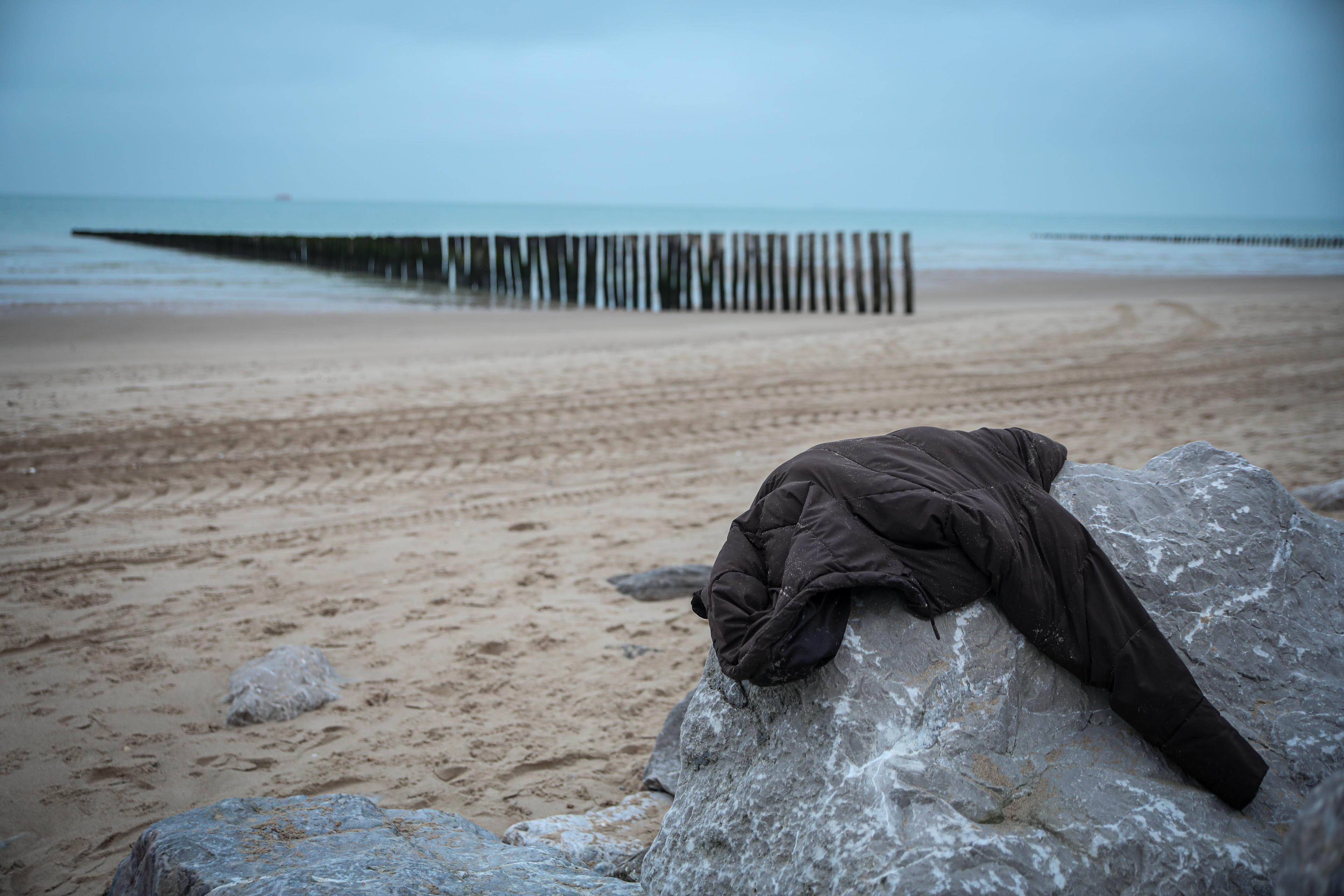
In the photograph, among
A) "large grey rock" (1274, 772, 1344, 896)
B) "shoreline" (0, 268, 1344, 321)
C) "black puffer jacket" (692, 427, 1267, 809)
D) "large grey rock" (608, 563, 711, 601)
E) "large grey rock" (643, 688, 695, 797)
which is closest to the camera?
"large grey rock" (1274, 772, 1344, 896)

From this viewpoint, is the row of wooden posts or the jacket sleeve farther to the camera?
the row of wooden posts

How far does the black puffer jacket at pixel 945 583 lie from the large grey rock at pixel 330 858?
0.87 metres

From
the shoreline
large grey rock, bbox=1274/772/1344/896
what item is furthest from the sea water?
large grey rock, bbox=1274/772/1344/896

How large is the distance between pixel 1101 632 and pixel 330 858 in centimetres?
206

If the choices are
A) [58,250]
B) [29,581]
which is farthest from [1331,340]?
[58,250]

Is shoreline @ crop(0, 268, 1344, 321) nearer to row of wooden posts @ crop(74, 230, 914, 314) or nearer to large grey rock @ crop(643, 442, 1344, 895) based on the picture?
row of wooden posts @ crop(74, 230, 914, 314)

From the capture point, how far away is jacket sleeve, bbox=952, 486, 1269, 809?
207cm

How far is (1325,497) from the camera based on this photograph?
5.23 m

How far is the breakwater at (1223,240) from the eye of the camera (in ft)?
161

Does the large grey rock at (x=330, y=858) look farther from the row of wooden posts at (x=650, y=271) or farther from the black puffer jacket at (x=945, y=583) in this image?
the row of wooden posts at (x=650, y=271)

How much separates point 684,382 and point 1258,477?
286 inches

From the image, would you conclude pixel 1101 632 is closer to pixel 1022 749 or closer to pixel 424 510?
pixel 1022 749

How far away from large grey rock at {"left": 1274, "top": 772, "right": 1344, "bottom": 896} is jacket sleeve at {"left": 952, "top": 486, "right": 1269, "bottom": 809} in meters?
0.74

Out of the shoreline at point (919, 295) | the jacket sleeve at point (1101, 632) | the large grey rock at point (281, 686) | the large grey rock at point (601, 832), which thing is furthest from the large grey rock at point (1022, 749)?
the shoreline at point (919, 295)
